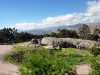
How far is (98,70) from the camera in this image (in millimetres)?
17000

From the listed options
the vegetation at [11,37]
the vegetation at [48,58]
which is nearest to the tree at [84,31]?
the vegetation at [48,58]

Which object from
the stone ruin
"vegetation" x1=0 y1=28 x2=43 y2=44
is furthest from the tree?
the stone ruin

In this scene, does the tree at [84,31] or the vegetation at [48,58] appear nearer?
the vegetation at [48,58]

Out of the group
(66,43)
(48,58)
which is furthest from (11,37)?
(48,58)

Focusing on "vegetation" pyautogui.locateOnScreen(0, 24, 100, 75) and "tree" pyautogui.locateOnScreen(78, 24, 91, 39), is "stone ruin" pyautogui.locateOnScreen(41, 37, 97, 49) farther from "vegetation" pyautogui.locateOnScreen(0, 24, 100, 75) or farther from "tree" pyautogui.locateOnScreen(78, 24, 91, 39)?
"tree" pyautogui.locateOnScreen(78, 24, 91, 39)

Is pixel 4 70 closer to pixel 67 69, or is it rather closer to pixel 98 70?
pixel 67 69

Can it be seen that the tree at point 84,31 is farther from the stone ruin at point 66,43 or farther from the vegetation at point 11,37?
the stone ruin at point 66,43

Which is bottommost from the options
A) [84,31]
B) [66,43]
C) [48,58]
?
[66,43]

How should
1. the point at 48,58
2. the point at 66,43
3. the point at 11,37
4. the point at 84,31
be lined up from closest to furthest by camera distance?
the point at 48,58, the point at 66,43, the point at 11,37, the point at 84,31

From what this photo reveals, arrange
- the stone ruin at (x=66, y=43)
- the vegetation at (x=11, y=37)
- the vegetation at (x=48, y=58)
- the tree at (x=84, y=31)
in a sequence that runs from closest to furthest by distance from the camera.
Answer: the vegetation at (x=48, y=58) < the stone ruin at (x=66, y=43) < the vegetation at (x=11, y=37) < the tree at (x=84, y=31)

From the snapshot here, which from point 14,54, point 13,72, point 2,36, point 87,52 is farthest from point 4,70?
point 2,36

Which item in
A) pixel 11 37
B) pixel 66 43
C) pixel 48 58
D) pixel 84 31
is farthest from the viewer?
pixel 84 31

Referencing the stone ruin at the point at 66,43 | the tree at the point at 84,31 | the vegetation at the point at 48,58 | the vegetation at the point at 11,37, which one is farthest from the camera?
the tree at the point at 84,31

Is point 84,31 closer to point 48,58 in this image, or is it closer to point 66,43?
point 66,43
